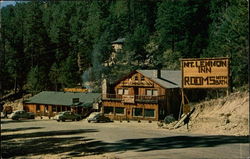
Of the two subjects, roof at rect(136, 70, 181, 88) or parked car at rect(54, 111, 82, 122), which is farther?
roof at rect(136, 70, 181, 88)

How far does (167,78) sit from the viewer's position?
216ft

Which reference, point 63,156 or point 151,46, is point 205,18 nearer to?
point 151,46

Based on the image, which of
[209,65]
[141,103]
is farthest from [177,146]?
[141,103]

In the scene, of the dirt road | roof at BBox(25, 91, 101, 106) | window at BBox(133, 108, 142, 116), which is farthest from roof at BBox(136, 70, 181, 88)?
the dirt road

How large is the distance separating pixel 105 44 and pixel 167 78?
39.1m

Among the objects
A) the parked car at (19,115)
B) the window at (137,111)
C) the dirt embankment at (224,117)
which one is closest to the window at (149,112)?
the window at (137,111)

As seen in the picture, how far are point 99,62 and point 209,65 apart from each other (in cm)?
5885

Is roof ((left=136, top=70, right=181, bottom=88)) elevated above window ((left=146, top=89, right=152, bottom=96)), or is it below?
above

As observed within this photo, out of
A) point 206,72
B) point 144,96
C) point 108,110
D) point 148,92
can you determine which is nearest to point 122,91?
point 108,110

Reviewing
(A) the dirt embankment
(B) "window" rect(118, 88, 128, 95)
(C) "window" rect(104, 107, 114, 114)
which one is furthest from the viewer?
(B) "window" rect(118, 88, 128, 95)

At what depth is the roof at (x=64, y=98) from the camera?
69.0 m

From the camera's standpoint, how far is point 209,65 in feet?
128

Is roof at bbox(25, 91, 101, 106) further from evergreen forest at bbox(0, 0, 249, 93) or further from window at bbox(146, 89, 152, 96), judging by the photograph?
evergreen forest at bbox(0, 0, 249, 93)

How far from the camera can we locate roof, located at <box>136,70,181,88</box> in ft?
207
